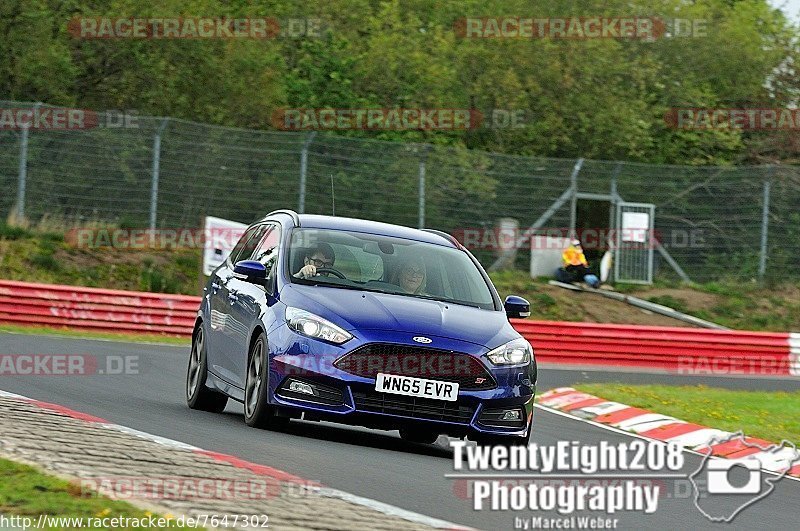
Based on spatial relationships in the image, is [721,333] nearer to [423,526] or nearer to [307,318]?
[307,318]

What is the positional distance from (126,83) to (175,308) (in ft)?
38.3

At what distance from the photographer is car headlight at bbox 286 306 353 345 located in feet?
32.4

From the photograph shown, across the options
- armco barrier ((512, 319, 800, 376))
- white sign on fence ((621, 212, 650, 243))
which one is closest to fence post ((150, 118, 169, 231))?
armco barrier ((512, 319, 800, 376))

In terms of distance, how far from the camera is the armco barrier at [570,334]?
24.2 meters

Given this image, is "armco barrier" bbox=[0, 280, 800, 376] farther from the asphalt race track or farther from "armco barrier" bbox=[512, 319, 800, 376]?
the asphalt race track

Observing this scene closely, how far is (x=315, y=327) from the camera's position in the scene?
9969 mm

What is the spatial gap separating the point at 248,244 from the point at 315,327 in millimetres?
2459

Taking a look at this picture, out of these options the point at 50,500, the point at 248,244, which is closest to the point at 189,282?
the point at 248,244

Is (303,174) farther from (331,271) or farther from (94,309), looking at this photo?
(331,271)

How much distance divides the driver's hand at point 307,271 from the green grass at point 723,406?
18.2ft

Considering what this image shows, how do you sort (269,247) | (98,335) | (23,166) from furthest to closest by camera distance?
(23,166)
(98,335)
(269,247)

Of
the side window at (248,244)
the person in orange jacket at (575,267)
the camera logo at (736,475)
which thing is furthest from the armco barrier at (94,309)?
the camera logo at (736,475)

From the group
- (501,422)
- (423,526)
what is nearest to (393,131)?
(501,422)

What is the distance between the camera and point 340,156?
30.5 meters
